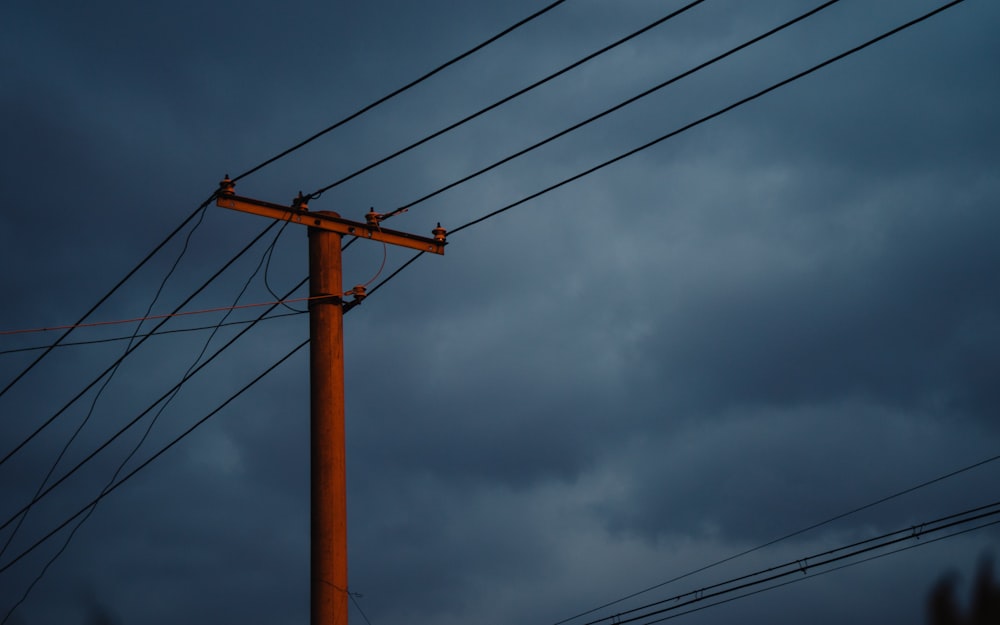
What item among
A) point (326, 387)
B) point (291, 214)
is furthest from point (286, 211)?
point (326, 387)

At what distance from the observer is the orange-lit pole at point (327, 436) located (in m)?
11.6

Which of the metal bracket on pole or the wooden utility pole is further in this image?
the metal bracket on pole

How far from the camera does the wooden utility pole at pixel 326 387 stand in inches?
457

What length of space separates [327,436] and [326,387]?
584 mm

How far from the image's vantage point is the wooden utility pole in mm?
11602

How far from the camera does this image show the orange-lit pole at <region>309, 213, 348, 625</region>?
11555 mm

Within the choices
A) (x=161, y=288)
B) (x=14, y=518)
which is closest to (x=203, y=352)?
(x=161, y=288)

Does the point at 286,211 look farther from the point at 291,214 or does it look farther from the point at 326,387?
the point at 326,387

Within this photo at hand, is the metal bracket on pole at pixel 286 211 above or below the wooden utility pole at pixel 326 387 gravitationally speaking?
above

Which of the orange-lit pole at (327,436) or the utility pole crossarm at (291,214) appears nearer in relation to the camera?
the orange-lit pole at (327,436)

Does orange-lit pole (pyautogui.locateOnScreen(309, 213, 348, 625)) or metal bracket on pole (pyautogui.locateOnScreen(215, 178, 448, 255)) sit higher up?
metal bracket on pole (pyautogui.locateOnScreen(215, 178, 448, 255))

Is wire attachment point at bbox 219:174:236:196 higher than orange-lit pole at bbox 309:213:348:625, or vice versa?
wire attachment point at bbox 219:174:236:196

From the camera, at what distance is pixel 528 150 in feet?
41.6

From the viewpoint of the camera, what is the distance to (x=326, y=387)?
12.3 meters
